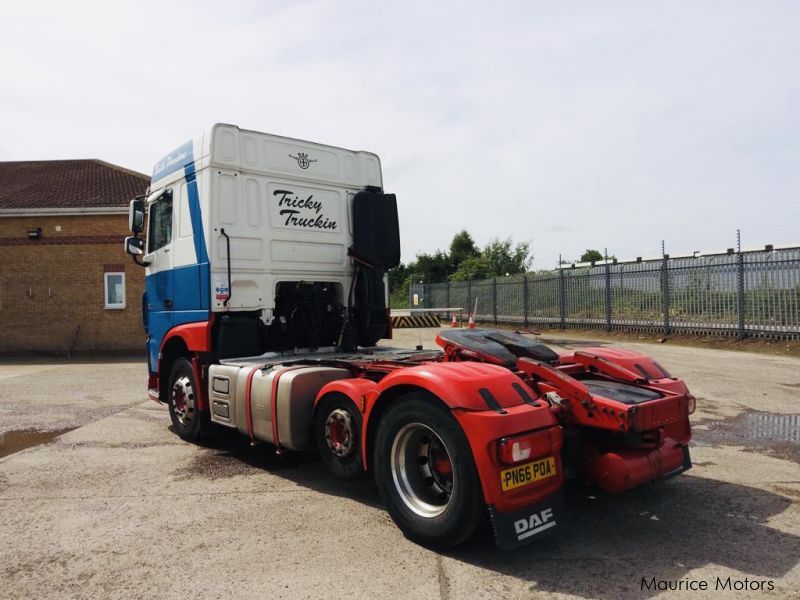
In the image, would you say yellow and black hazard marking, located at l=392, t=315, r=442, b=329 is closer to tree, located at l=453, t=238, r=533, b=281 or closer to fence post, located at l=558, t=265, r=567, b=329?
fence post, located at l=558, t=265, r=567, b=329

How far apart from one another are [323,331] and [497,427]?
12.3 feet

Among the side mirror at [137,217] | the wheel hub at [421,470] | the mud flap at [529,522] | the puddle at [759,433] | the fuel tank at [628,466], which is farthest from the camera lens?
the side mirror at [137,217]

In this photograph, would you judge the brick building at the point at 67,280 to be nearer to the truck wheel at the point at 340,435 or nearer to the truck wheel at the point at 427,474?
the truck wheel at the point at 340,435

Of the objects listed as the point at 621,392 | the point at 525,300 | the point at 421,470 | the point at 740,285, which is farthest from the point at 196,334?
the point at 525,300

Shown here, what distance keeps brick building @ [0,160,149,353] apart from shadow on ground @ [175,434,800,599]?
16073mm

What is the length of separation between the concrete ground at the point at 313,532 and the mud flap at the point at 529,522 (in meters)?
0.20

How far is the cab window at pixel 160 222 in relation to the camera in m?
6.86

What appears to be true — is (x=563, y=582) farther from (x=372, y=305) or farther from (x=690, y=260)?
(x=690, y=260)

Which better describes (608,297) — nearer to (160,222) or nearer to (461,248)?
(160,222)

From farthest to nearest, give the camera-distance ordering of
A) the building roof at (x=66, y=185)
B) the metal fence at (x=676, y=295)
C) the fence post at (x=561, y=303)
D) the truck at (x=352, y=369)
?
the fence post at (x=561, y=303), the building roof at (x=66, y=185), the metal fence at (x=676, y=295), the truck at (x=352, y=369)

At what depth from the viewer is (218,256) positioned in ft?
19.7

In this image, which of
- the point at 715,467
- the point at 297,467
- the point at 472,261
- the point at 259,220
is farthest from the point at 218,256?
the point at 472,261

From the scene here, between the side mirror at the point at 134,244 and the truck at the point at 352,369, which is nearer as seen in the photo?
the truck at the point at 352,369

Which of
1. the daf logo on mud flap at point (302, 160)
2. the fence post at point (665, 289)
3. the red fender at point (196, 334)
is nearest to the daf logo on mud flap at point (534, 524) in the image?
the red fender at point (196, 334)
